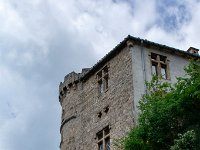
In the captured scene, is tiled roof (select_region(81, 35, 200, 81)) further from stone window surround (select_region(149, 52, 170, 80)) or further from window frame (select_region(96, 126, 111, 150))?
window frame (select_region(96, 126, 111, 150))

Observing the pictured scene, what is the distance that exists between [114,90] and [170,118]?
609cm

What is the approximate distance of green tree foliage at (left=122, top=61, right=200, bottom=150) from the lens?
57.6 feet

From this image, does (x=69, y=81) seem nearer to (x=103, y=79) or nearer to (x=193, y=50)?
(x=103, y=79)

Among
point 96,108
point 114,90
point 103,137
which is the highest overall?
point 114,90

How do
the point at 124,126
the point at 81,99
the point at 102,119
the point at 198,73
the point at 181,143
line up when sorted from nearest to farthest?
the point at 181,143 < the point at 198,73 < the point at 124,126 < the point at 102,119 < the point at 81,99

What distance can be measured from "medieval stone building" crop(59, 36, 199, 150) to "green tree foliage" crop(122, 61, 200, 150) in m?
2.74

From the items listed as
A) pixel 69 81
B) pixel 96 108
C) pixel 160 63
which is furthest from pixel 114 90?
pixel 69 81

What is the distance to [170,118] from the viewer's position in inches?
716

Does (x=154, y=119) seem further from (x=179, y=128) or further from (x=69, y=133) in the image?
(x=69, y=133)

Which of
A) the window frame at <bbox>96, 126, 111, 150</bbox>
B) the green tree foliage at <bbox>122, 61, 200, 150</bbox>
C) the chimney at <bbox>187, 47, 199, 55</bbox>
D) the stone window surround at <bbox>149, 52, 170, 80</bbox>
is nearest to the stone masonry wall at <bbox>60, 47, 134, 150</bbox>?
the window frame at <bbox>96, 126, 111, 150</bbox>

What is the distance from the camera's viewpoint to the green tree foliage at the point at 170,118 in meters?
17.5

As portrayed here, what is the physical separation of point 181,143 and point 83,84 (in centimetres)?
1139

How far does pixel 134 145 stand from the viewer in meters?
18.6

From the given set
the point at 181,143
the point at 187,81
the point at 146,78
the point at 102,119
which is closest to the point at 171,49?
the point at 146,78
